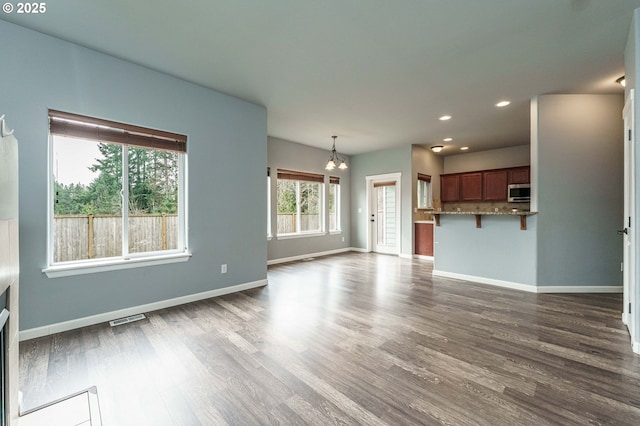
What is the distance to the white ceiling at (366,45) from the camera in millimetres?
2221

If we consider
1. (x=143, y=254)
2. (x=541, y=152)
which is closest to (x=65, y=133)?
(x=143, y=254)

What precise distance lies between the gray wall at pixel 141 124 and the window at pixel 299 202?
1.95 metres

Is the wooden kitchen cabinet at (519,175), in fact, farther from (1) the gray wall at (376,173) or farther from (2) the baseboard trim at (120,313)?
(2) the baseboard trim at (120,313)

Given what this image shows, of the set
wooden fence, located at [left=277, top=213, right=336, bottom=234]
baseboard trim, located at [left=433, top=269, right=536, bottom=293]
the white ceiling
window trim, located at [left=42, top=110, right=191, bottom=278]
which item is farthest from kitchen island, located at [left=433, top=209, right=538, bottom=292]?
window trim, located at [left=42, top=110, right=191, bottom=278]

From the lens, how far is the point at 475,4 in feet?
7.11

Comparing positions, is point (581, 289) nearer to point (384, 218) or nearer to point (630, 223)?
point (630, 223)

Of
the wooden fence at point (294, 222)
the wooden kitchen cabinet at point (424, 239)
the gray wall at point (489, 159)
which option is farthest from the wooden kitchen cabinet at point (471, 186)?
the wooden fence at point (294, 222)

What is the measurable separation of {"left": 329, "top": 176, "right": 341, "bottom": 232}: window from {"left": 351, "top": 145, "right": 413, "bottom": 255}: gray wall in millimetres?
567

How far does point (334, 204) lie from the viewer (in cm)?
761

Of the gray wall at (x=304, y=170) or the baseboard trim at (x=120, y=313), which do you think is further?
the gray wall at (x=304, y=170)

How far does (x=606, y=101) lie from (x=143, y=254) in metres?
6.49

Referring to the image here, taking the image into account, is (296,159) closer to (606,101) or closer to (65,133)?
(65,133)

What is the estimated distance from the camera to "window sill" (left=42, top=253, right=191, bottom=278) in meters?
2.61

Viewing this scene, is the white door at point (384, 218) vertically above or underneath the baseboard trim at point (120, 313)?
above
